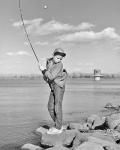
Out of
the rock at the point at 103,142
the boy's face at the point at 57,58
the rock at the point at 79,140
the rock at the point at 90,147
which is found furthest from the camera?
the boy's face at the point at 57,58

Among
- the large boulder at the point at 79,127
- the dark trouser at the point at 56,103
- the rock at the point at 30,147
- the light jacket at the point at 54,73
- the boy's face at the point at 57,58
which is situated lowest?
the rock at the point at 30,147

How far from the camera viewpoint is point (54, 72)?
884 cm

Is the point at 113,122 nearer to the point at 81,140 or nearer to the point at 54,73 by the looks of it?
the point at 81,140

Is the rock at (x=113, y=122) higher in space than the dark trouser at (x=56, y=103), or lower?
lower

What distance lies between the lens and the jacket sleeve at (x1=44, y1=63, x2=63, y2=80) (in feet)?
28.8

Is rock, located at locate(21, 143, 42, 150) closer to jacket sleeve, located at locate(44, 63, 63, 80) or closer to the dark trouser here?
the dark trouser

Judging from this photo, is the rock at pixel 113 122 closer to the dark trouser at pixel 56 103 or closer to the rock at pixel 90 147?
the dark trouser at pixel 56 103

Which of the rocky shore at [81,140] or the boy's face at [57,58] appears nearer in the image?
the rocky shore at [81,140]

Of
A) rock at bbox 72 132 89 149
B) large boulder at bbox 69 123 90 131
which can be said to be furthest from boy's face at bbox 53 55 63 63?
large boulder at bbox 69 123 90 131

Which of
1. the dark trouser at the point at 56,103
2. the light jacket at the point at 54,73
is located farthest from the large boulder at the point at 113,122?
the light jacket at the point at 54,73

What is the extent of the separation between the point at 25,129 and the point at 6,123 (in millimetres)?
1959

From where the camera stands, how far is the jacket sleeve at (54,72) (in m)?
8.76

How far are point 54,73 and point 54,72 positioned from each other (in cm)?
3

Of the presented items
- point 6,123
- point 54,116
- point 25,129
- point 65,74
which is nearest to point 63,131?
point 54,116
